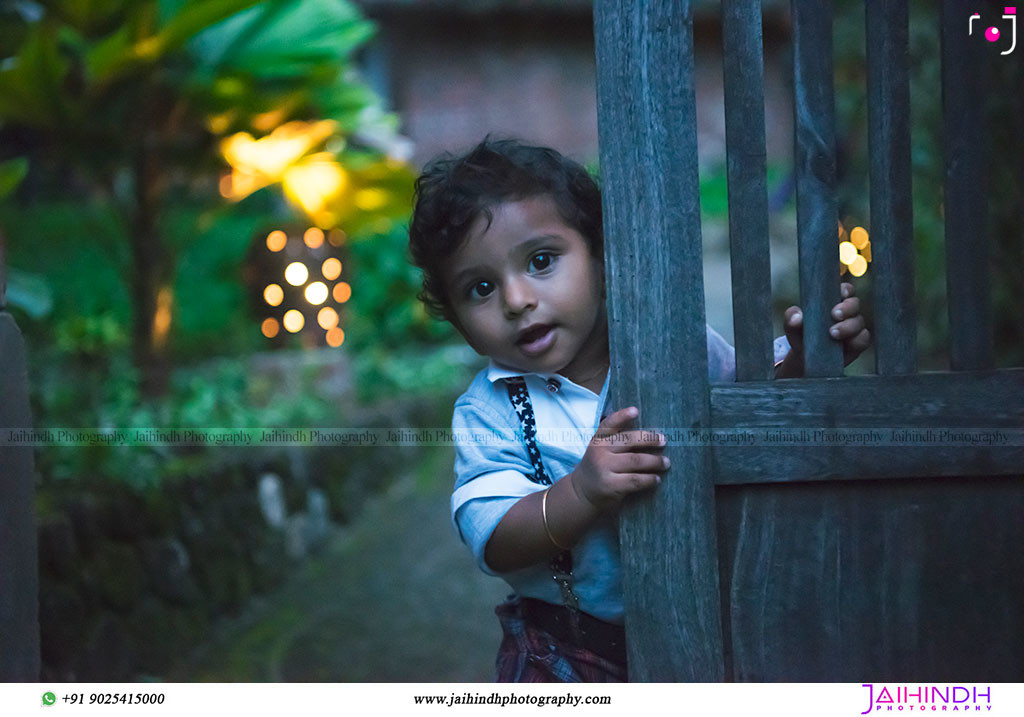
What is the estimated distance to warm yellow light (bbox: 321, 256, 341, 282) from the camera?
3.48m

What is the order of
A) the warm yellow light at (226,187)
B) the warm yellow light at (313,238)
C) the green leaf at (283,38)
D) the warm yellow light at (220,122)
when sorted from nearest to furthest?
the warm yellow light at (313,238) < the green leaf at (283,38) < the warm yellow light at (220,122) < the warm yellow light at (226,187)

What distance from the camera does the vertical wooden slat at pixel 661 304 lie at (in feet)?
4.21

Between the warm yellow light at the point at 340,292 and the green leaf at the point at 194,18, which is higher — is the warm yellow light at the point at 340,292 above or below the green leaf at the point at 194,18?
below

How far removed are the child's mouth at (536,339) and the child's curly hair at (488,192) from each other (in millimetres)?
193

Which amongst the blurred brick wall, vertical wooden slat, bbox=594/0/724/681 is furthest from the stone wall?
the blurred brick wall

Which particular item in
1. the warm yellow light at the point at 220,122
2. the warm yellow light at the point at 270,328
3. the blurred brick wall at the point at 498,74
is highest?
the blurred brick wall at the point at 498,74

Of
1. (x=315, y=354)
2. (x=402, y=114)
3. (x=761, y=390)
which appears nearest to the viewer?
(x=761, y=390)

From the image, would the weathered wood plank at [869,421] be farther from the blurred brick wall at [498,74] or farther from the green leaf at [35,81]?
the blurred brick wall at [498,74]

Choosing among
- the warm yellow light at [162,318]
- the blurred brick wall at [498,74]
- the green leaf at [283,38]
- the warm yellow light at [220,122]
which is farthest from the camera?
the blurred brick wall at [498,74]

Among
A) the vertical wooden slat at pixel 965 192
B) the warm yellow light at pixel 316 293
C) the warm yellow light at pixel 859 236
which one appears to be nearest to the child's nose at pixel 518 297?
the vertical wooden slat at pixel 965 192

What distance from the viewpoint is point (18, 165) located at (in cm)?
260
